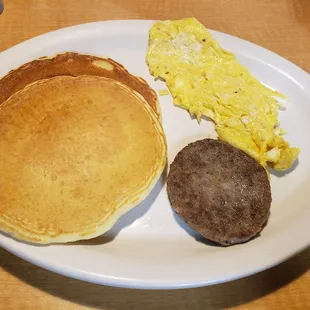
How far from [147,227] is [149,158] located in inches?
9.9

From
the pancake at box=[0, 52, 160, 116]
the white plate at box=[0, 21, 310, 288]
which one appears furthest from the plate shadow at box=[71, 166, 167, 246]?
the pancake at box=[0, 52, 160, 116]

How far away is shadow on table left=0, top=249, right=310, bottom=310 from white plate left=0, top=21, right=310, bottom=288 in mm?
140

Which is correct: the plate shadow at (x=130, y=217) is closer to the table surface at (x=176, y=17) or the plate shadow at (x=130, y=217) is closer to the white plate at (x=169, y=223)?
the white plate at (x=169, y=223)

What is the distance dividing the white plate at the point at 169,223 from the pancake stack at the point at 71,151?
3.7 inches

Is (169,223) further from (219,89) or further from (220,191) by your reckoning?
(219,89)

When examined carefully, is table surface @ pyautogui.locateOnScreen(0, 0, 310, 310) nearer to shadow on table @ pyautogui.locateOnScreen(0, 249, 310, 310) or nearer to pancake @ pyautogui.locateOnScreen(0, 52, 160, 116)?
shadow on table @ pyautogui.locateOnScreen(0, 249, 310, 310)

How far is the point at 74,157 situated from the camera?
4.91 feet

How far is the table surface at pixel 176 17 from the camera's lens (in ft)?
4.71

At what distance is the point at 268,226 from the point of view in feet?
5.14

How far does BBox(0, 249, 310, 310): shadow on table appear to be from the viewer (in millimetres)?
1433

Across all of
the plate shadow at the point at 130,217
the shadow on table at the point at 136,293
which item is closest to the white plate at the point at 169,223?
the plate shadow at the point at 130,217

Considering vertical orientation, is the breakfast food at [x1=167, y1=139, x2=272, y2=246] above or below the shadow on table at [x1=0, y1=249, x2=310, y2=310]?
above

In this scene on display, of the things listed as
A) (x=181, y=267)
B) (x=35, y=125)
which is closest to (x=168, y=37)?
(x=35, y=125)

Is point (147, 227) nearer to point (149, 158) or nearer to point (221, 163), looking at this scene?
point (149, 158)
